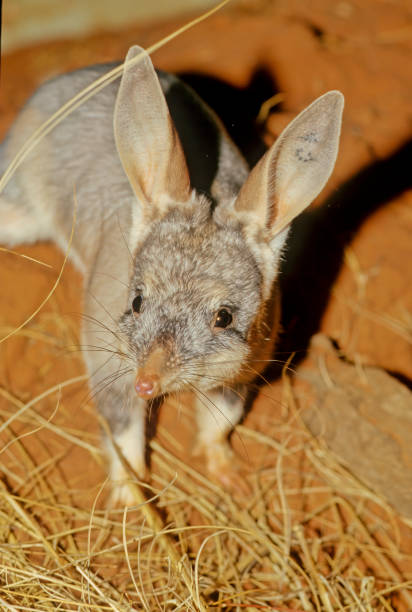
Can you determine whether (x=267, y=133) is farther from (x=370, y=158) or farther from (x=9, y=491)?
(x=9, y=491)

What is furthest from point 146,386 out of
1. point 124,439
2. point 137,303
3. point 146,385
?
point 124,439

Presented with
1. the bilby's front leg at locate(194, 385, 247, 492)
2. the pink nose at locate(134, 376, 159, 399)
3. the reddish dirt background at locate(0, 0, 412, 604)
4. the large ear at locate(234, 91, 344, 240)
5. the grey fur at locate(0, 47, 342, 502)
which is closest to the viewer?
the pink nose at locate(134, 376, 159, 399)

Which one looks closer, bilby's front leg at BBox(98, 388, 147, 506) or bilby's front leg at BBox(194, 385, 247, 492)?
bilby's front leg at BBox(98, 388, 147, 506)

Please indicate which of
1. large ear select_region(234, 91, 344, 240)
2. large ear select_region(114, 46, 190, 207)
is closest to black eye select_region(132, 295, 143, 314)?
large ear select_region(114, 46, 190, 207)

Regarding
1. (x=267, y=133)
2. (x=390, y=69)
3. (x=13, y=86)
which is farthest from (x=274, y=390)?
(x=13, y=86)

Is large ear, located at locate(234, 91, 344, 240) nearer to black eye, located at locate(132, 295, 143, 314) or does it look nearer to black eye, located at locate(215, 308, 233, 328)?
black eye, located at locate(215, 308, 233, 328)

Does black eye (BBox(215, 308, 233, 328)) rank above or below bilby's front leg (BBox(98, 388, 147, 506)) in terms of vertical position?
above
